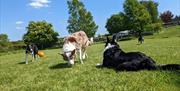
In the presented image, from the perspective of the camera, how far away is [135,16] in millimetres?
88500

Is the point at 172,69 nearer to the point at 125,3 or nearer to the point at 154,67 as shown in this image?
the point at 154,67

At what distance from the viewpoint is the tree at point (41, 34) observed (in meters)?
103

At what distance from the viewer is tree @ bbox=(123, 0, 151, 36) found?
88.7 m

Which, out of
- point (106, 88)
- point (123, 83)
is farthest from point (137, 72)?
point (106, 88)

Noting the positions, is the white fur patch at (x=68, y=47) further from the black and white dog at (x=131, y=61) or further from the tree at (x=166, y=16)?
the tree at (x=166, y=16)

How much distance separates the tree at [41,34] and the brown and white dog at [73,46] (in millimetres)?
80815

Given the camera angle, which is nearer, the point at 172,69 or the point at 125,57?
the point at 172,69

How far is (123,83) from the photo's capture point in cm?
1166

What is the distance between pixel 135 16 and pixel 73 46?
234 ft

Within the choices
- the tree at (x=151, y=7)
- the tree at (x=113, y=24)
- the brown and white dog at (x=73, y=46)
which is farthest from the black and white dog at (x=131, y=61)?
the tree at (x=113, y=24)

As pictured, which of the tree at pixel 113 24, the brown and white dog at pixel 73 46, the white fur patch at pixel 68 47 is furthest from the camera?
the tree at pixel 113 24

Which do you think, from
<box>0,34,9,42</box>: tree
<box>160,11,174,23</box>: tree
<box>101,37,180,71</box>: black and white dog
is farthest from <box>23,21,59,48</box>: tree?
<box>101,37,180,71</box>: black and white dog

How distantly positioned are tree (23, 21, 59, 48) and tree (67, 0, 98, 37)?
10.6 m

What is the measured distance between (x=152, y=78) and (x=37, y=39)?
95079 millimetres
